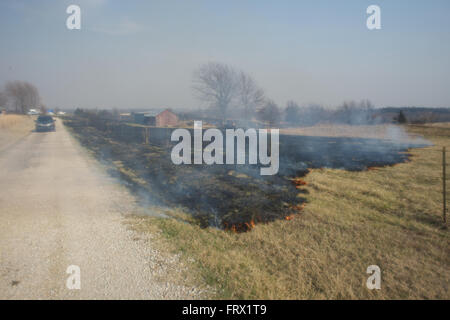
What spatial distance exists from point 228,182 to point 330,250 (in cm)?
462

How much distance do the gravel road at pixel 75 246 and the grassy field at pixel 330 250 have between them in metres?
0.48

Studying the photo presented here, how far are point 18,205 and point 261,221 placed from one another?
5878 mm

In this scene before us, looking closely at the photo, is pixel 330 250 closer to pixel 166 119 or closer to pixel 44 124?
pixel 44 124

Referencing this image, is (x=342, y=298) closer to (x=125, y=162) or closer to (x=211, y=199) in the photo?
(x=211, y=199)

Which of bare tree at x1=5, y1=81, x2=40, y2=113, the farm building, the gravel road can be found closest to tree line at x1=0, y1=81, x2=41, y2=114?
bare tree at x1=5, y1=81, x2=40, y2=113

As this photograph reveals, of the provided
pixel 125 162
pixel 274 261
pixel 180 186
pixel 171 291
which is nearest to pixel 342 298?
pixel 274 261

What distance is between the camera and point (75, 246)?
4.04 m

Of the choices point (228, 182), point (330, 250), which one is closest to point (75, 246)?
point (330, 250)

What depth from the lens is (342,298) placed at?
318cm

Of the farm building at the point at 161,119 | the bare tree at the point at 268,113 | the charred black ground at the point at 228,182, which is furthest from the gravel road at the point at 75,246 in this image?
the bare tree at the point at 268,113

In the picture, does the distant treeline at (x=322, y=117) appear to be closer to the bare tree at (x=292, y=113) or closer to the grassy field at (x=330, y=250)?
Result: the bare tree at (x=292, y=113)

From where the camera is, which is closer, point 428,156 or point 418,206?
point 418,206

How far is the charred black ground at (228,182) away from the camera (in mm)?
6008

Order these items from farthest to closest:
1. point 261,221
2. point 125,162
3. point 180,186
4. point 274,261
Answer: point 125,162 < point 180,186 < point 261,221 < point 274,261
